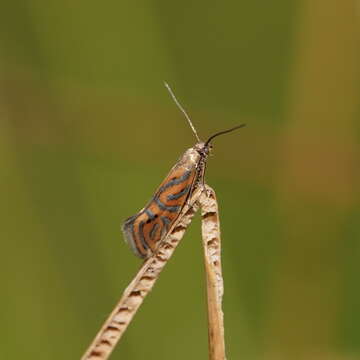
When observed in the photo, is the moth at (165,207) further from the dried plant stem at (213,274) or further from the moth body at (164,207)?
the dried plant stem at (213,274)

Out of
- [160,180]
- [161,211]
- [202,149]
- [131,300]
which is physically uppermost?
[160,180]

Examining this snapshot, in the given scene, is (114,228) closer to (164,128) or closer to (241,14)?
(164,128)

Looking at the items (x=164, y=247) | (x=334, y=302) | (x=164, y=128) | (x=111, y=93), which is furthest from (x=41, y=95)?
(x=164, y=247)

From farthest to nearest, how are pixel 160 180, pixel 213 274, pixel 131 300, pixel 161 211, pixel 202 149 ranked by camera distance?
pixel 160 180 < pixel 202 149 < pixel 161 211 < pixel 213 274 < pixel 131 300

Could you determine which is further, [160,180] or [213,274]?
[160,180]

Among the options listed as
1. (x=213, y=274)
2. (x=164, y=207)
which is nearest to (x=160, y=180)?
(x=164, y=207)

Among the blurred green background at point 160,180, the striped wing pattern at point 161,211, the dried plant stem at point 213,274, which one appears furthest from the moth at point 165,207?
the blurred green background at point 160,180

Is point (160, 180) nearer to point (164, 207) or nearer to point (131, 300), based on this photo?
point (164, 207)

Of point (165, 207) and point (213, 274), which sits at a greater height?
point (165, 207)
